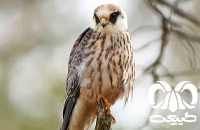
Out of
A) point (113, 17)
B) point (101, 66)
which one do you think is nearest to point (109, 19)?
point (113, 17)

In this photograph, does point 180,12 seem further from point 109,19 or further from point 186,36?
point 109,19

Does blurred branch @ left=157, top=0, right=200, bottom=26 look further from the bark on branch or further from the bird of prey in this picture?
the bark on branch

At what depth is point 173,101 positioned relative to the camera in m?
5.48

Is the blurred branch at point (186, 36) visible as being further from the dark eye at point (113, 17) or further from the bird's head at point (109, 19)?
the dark eye at point (113, 17)

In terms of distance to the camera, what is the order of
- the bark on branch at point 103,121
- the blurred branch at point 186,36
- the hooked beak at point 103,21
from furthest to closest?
the blurred branch at point 186,36 → the hooked beak at point 103,21 → the bark on branch at point 103,121

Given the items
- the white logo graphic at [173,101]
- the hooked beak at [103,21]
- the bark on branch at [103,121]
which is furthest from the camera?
the white logo graphic at [173,101]

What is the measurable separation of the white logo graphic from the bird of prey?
0.81 m

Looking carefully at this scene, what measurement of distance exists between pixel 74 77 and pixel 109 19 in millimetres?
664

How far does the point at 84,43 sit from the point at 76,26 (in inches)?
166

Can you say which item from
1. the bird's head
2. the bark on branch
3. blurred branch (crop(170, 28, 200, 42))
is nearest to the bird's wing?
the bird's head

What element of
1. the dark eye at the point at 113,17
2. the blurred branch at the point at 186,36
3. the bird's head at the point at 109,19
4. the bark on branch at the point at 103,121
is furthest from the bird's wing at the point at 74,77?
the blurred branch at the point at 186,36

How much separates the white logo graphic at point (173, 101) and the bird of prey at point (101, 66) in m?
0.81

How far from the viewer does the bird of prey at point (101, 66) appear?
378 centimetres

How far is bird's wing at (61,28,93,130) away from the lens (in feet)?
13.1
